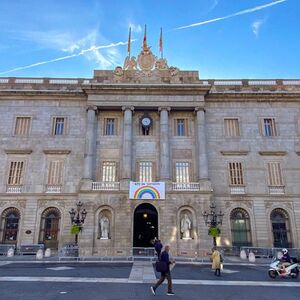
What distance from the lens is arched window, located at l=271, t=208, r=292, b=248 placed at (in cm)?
2550

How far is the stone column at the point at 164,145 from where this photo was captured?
1011 inches

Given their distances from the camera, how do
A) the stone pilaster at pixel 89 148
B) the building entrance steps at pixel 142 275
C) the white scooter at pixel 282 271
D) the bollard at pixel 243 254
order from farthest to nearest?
the stone pilaster at pixel 89 148
the bollard at pixel 243 254
the white scooter at pixel 282 271
the building entrance steps at pixel 142 275

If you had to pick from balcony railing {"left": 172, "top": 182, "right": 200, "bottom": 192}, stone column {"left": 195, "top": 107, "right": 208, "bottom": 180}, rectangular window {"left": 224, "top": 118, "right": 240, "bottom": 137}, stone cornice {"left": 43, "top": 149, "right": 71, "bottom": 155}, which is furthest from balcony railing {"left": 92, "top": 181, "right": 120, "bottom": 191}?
rectangular window {"left": 224, "top": 118, "right": 240, "bottom": 137}

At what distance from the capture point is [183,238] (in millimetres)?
23766

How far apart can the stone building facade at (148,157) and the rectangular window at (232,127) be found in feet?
0.35

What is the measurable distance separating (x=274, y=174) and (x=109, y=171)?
53.8 feet

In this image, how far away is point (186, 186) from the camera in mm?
25234

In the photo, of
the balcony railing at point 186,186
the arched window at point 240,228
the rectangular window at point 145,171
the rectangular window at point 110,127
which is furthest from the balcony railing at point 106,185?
the arched window at point 240,228

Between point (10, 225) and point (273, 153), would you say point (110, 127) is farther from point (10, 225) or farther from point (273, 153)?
point (273, 153)

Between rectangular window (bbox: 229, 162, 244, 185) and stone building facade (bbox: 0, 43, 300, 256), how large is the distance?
0.32 ft

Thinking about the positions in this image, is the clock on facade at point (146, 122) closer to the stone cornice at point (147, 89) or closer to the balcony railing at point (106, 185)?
the stone cornice at point (147, 89)

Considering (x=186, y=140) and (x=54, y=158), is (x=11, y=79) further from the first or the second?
(x=186, y=140)

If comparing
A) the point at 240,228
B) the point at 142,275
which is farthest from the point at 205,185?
the point at 142,275

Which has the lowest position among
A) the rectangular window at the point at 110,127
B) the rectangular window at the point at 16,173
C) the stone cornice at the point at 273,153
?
the rectangular window at the point at 16,173
